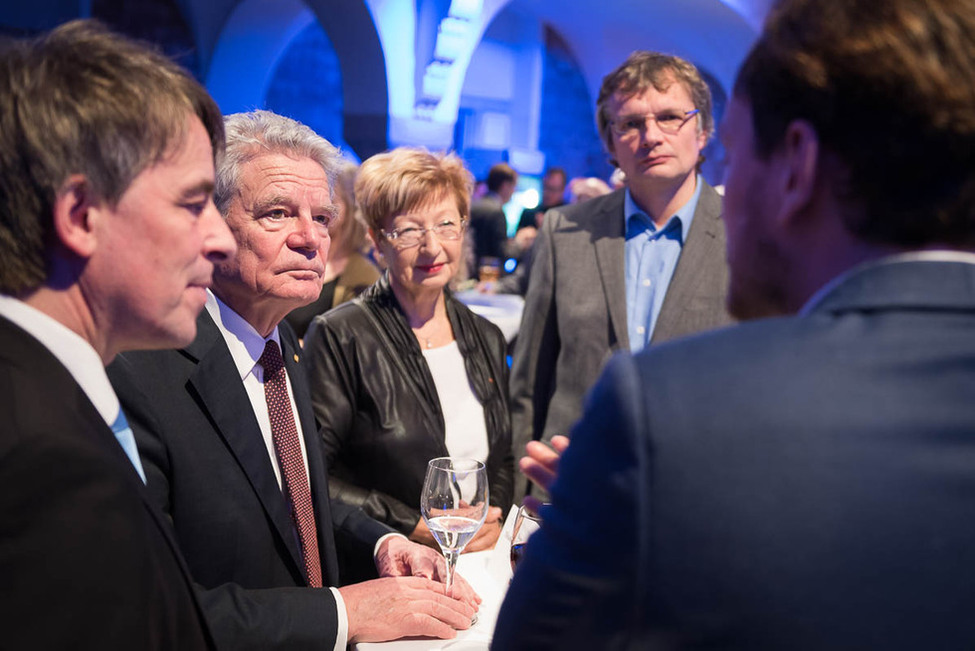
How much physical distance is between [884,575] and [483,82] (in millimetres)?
12782

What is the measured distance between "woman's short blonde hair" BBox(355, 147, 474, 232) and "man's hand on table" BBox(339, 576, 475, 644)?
133 centimetres

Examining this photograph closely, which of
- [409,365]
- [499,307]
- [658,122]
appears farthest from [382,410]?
[499,307]

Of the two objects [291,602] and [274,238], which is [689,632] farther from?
[274,238]

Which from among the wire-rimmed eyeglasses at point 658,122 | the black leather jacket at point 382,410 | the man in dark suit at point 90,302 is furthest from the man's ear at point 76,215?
the wire-rimmed eyeglasses at point 658,122

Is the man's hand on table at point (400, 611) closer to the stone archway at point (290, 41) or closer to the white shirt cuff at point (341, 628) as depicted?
the white shirt cuff at point (341, 628)

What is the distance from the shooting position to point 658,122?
102 inches

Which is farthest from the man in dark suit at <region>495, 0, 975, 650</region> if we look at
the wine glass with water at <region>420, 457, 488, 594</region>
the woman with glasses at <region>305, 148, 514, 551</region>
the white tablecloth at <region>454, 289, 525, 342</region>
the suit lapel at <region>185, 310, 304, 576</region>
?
the white tablecloth at <region>454, 289, 525, 342</region>

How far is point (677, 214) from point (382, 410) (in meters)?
1.20

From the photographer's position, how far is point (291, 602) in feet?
4.61

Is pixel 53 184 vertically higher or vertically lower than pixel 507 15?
lower

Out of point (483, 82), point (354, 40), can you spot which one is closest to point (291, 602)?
point (354, 40)

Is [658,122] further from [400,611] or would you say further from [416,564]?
[400,611]

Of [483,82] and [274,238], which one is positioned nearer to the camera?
[274,238]

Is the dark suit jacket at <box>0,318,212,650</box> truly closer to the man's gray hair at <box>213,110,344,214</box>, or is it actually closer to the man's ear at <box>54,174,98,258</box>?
the man's ear at <box>54,174,98,258</box>
